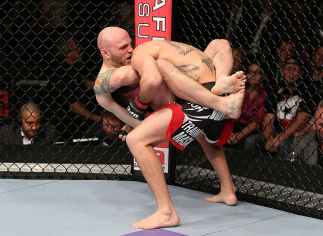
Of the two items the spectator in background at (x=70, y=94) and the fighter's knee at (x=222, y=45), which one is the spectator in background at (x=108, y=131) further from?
the fighter's knee at (x=222, y=45)

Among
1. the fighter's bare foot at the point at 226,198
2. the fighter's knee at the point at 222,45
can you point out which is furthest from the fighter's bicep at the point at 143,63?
the fighter's bare foot at the point at 226,198

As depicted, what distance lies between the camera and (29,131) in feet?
10.9

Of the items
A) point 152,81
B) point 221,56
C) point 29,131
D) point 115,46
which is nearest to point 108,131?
point 29,131

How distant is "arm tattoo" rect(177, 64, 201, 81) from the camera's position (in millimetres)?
1860

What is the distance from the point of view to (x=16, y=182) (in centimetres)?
248

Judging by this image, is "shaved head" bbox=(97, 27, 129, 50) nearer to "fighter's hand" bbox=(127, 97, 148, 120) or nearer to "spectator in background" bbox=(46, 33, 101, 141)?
"fighter's hand" bbox=(127, 97, 148, 120)

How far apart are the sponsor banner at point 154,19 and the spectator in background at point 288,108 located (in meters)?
0.93

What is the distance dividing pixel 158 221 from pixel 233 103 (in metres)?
0.59

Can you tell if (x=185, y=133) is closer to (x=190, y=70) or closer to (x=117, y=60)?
(x=190, y=70)

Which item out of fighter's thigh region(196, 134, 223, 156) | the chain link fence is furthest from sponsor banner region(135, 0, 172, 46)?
fighter's thigh region(196, 134, 223, 156)

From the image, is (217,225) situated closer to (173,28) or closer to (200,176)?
(200,176)

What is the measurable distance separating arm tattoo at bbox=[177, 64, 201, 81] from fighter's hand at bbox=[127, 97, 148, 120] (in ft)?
0.75

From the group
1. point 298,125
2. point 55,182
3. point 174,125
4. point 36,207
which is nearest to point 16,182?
point 55,182

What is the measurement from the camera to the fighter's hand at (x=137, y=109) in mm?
1828
